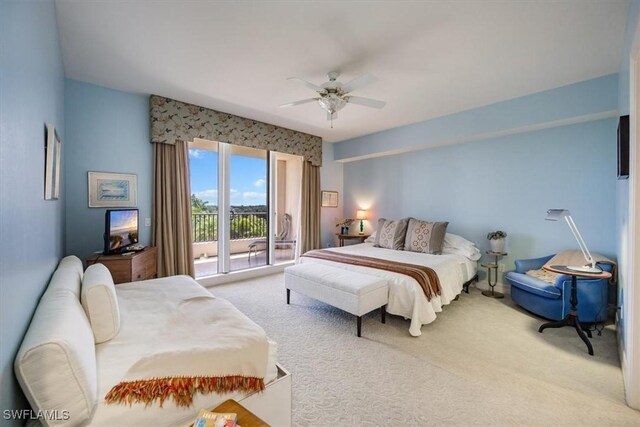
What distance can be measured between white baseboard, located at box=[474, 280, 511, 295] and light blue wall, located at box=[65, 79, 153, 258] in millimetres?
5033

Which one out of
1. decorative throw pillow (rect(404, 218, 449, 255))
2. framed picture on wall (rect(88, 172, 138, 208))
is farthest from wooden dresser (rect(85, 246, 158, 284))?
decorative throw pillow (rect(404, 218, 449, 255))

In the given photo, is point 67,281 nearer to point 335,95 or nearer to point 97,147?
point 97,147

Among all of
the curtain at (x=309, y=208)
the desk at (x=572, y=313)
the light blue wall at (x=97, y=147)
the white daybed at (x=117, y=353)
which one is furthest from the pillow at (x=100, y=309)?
the curtain at (x=309, y=208)

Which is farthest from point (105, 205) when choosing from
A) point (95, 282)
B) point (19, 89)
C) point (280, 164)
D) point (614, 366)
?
point (614, 366)

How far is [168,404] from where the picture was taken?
1144mm

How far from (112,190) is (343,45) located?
327cm

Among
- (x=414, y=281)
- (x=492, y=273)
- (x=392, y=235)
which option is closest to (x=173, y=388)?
(x=414, y=281)

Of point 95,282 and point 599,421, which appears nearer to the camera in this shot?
point 95,282

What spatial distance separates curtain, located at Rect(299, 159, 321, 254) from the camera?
555 cm

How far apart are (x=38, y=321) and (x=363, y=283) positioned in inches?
92.3

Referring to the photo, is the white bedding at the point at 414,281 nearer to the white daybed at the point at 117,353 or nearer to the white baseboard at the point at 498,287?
the white baseboard at the point at 498,287

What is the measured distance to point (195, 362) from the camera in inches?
50.1

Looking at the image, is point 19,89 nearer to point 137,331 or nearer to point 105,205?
point 137,331

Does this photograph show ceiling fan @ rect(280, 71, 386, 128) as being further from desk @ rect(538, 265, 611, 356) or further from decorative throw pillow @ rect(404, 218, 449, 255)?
desk @ rect(538, 265, 611, 356)
